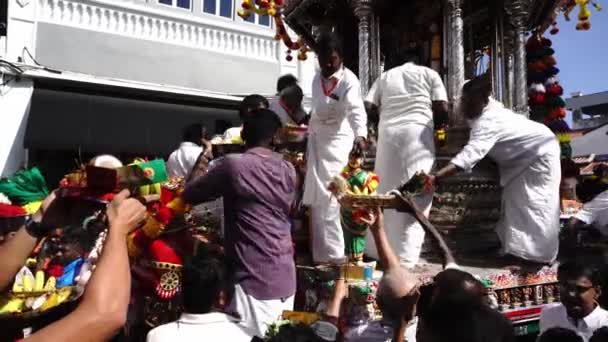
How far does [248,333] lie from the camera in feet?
7.88

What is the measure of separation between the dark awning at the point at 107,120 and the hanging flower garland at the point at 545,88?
21.1ft

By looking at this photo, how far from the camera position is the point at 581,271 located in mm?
2801

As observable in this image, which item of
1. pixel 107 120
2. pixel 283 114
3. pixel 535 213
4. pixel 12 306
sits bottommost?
pixel 12 306

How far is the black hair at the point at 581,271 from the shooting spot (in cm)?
280

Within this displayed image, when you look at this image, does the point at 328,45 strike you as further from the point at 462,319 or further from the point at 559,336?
the point at 462,319

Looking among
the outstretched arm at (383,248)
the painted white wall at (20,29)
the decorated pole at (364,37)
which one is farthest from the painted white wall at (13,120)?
the outstretched arm at (383,248)

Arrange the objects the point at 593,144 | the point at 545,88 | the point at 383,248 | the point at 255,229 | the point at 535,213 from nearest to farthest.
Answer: the point at 383,248, the point at 255,229, the point at 535,213, the point at 545,88, the point at 593,144

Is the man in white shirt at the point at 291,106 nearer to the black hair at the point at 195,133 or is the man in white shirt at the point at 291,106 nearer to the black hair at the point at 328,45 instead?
the black hair at the point at 195,133

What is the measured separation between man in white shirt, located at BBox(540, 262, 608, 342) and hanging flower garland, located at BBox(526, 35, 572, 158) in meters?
5.40

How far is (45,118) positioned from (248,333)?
27.3 ft

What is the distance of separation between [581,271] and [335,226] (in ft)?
5.46

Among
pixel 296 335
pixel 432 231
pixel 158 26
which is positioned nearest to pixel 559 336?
pixel 432 231

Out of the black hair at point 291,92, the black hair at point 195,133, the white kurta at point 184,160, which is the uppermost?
the black hair at point 291,92

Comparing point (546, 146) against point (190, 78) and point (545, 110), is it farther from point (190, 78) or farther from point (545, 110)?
point (190, 78)
